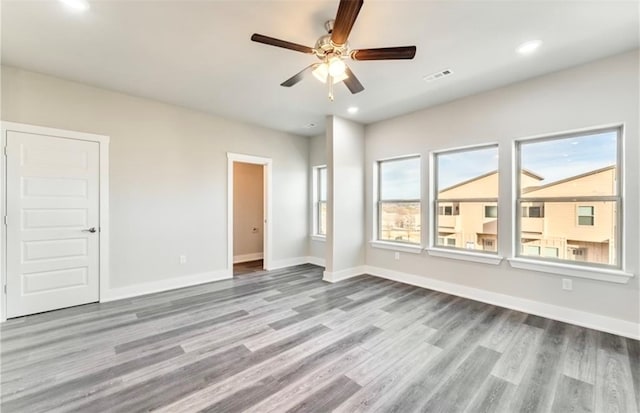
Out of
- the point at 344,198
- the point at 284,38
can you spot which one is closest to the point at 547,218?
the point at 344,198

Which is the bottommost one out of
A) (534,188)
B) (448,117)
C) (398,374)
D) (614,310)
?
(398,374)

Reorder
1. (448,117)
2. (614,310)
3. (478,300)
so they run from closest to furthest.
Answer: (614,310), (478,300), (448,117)

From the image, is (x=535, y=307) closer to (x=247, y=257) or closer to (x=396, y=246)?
(x=396, y=246)

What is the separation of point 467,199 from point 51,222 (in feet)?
18.2

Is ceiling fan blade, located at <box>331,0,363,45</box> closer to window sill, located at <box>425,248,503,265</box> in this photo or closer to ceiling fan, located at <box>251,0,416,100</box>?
ceiling fan, located at <box>251,0,416,100</box>

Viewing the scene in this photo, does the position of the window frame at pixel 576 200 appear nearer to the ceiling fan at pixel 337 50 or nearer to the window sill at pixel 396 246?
the window sill at pixel 396 246

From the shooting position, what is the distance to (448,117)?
158 inches

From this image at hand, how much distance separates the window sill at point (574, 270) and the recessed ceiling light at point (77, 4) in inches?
198

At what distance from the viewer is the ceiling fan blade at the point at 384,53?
2.04 metres

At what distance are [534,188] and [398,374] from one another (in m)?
2.90

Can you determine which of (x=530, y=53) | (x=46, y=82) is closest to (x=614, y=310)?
(x=530, y=53)

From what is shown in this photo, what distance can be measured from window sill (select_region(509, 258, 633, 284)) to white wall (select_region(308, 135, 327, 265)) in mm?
3507

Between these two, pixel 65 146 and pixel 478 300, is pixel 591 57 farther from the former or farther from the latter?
pixel 65 146

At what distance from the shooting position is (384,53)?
211 centimetres
